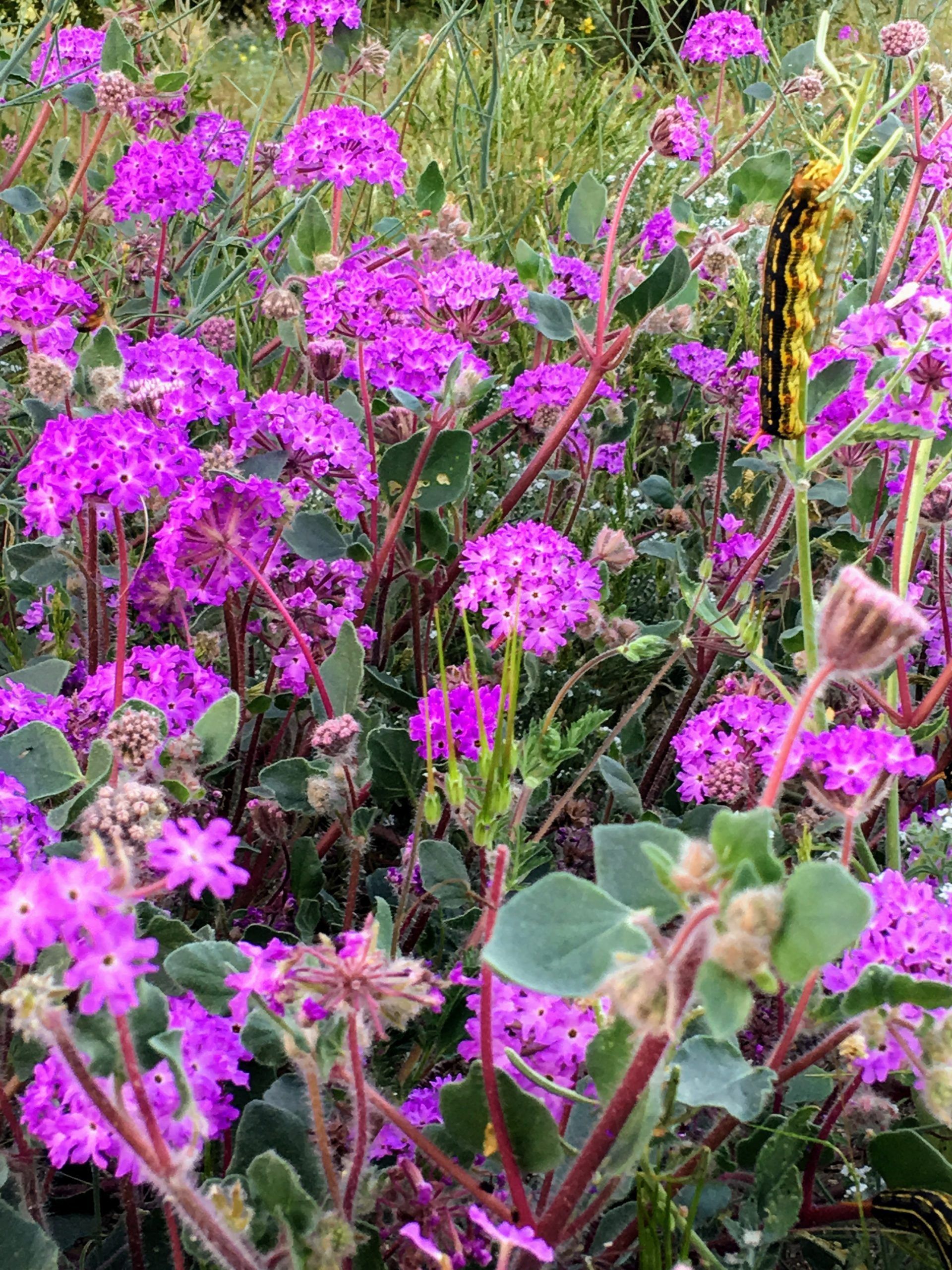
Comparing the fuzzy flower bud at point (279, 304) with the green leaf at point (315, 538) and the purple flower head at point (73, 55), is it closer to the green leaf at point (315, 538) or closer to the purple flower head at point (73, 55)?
the green leaf at point (315, 538)

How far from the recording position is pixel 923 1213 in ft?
2.85

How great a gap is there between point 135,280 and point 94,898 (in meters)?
1.86

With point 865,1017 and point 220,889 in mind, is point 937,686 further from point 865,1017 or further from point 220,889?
point 220,889

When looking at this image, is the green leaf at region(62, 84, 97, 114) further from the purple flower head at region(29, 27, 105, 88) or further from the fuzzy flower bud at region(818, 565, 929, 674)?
the fuzzy flower bud at region(818, 565, 929, 674)

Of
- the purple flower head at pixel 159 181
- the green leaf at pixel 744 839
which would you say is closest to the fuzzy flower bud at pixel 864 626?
the green leaf at pixel 744 839

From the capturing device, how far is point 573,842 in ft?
4.71

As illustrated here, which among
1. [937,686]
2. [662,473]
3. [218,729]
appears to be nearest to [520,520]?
[662,473]

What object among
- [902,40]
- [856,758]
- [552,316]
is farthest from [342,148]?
[856,758]

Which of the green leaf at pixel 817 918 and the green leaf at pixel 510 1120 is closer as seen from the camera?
the green leaf at pixel 817 918

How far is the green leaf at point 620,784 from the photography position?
129 centimetres

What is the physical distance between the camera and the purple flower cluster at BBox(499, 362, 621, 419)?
1.66 m

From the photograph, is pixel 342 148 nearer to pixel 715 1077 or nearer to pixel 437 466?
pixel 437 466

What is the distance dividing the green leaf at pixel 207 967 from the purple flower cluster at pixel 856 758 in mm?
497

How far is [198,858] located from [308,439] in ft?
2.48
